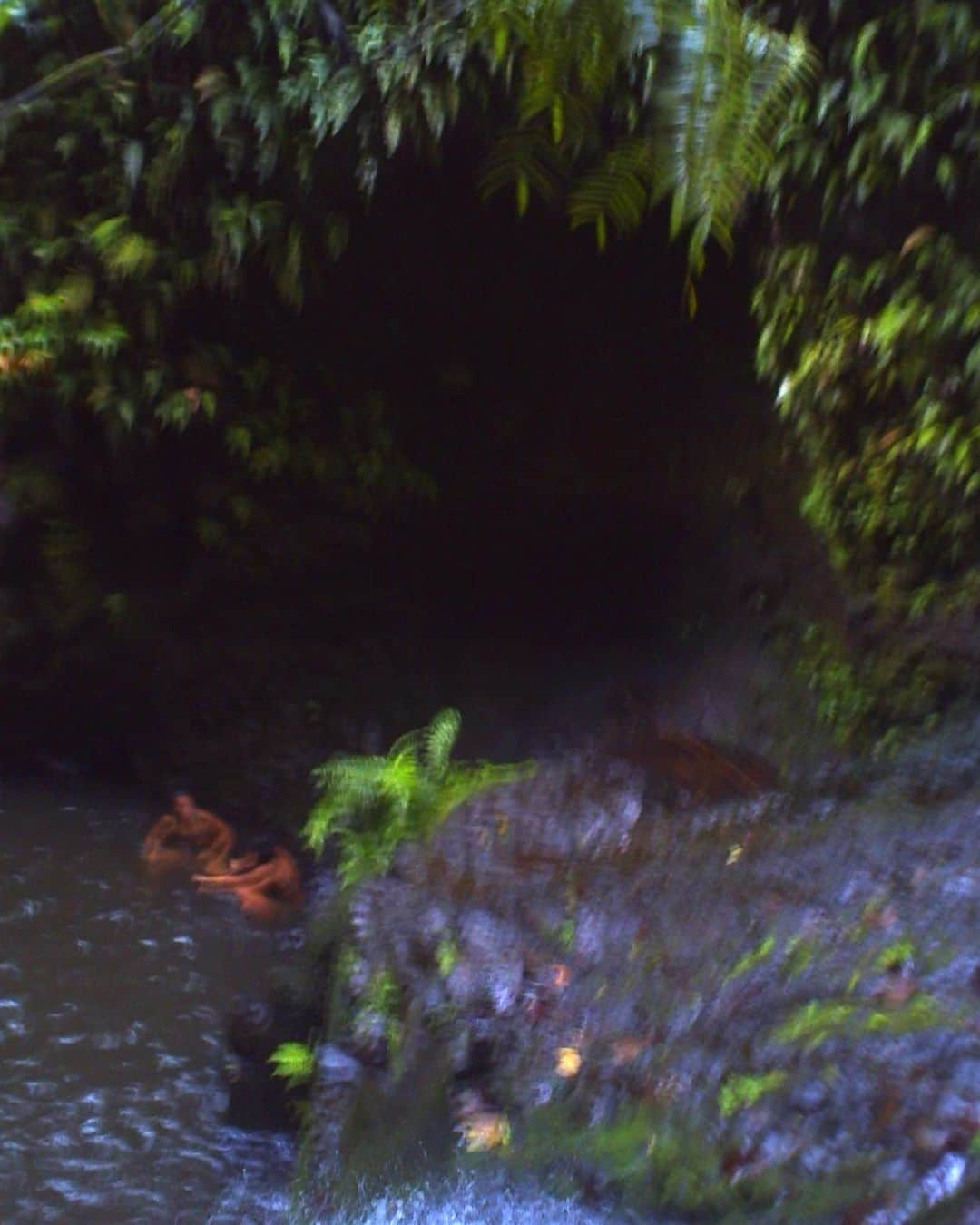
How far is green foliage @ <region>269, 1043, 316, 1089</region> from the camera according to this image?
335 cm

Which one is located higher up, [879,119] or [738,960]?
[879,119]

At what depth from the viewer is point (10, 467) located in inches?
195

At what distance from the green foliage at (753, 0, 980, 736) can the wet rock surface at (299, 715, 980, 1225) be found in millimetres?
473

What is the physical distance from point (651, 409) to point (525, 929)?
354 centimetres

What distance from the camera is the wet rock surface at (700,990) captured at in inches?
82.8

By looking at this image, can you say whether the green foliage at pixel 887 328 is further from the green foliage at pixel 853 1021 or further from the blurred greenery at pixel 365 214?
the green foliage at pixel 853 1021

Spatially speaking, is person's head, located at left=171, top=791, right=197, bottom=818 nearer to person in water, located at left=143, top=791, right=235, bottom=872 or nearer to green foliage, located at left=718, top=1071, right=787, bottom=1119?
person in water, located at left=143, top=791, right=235, bottom=872

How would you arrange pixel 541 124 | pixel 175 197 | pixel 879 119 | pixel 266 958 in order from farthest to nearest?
1. pixel 175 197
2. pixel 266 958
3. pixel 541 124
4. pixel 879 119

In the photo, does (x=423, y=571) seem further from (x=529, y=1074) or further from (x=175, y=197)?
(x=529, y=1074)

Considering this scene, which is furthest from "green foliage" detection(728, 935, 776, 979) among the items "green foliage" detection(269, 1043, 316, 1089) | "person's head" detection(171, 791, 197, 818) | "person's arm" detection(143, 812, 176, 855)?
"person's head" detection(171, 791, 197, 818)

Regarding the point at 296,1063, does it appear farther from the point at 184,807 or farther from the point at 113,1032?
the point at 184,807

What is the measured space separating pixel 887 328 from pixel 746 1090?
2.18 meters

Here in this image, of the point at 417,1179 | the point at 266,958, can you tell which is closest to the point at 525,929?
the point at 417,1179

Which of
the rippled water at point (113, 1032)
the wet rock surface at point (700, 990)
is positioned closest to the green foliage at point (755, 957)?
the wet rock surface at point (700, 990)
